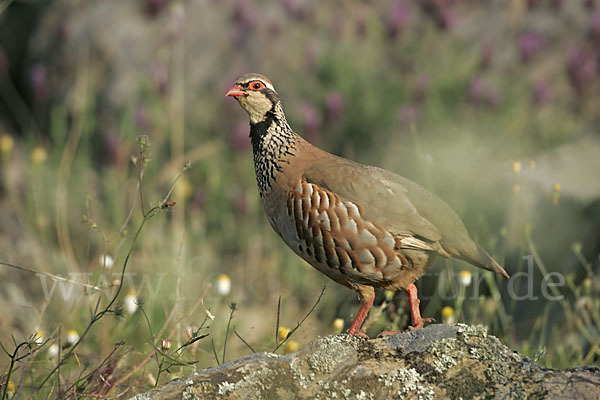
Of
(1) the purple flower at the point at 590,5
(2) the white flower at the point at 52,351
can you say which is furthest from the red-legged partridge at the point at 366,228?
(1) the purple flower at the point at 590,5

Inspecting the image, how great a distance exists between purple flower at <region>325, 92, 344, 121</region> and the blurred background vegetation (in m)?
0.03

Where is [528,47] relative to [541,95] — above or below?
above

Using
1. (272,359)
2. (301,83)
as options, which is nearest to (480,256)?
(272,359)

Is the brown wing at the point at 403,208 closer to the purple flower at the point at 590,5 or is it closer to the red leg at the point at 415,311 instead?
the red leg at the point at 415,311

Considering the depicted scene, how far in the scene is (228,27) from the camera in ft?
29.1

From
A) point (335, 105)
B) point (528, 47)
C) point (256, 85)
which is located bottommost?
point (335, 105)

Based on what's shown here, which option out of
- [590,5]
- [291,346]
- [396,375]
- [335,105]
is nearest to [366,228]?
[291,346]

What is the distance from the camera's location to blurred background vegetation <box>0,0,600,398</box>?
507 centimetres

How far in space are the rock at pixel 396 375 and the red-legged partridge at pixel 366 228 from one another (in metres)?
0.70

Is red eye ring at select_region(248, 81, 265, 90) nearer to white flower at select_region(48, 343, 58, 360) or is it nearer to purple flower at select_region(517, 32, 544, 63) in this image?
white flower at select_region(48, 343, 58, 360)

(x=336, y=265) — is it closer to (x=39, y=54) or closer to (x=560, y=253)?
(x=560, y=253)

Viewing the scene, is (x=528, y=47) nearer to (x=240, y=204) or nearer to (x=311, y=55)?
(x=311, y=55)

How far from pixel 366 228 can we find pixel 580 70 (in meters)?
4.82

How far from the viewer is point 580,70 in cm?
728
